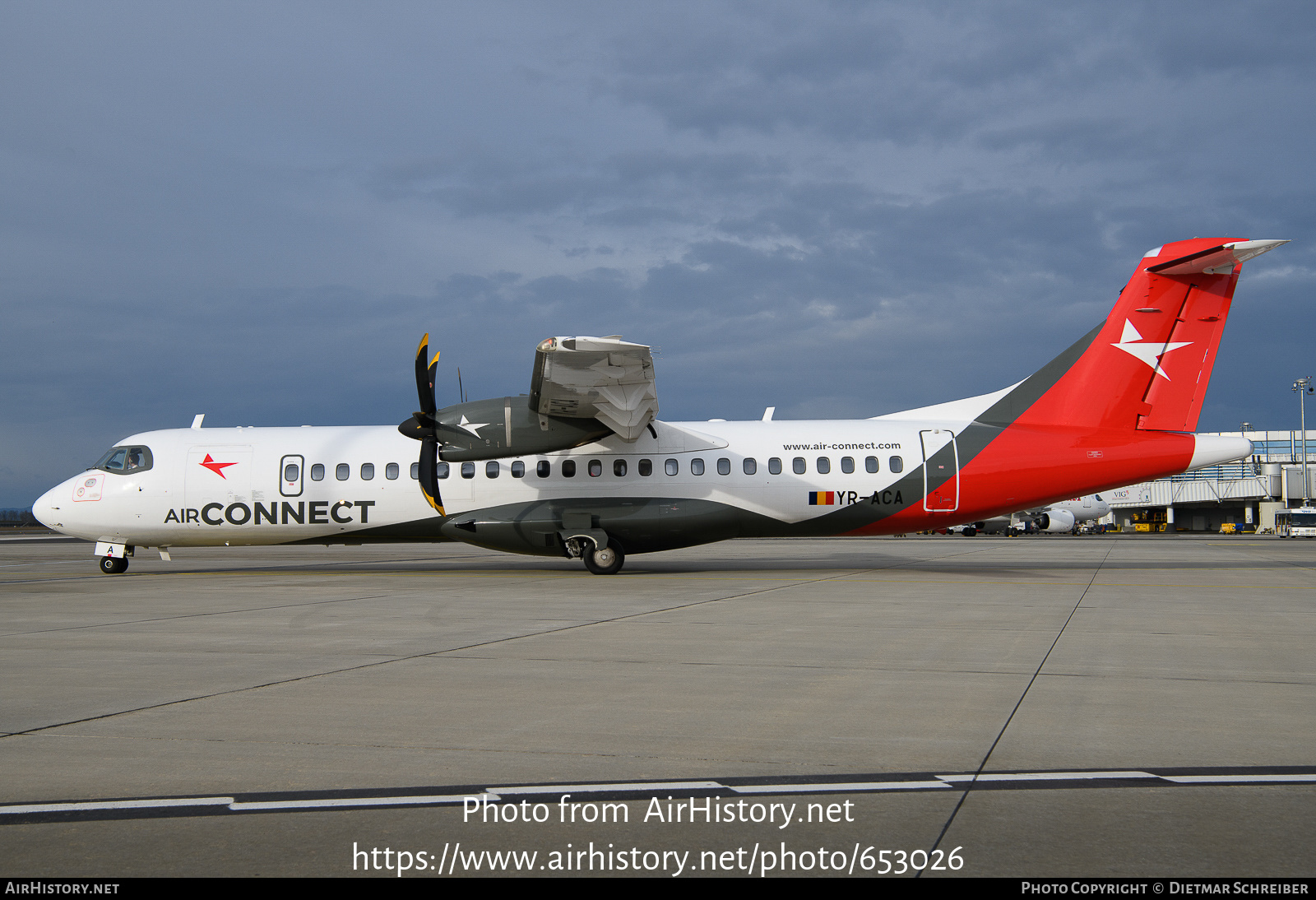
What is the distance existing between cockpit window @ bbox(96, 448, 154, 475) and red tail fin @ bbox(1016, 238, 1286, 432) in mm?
20827

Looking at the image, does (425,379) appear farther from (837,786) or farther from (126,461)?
(837,786)

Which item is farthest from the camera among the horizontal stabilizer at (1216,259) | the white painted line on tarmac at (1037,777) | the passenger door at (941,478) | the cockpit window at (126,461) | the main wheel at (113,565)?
the main wheel at (113,565)

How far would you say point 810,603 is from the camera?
43.3 feet

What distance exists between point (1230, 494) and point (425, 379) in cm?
8197

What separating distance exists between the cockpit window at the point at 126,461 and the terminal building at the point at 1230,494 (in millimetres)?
66229

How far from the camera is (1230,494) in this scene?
78500mm

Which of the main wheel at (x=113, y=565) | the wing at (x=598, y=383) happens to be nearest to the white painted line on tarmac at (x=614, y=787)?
the wing at (x=598, y=383)

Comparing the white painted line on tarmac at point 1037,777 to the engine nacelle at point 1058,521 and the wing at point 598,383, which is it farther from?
the engine nacelle at point 1058,521

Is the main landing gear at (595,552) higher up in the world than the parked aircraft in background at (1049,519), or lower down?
higher up

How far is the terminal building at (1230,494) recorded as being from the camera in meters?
70.1

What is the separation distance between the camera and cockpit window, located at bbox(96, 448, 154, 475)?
20750 mm

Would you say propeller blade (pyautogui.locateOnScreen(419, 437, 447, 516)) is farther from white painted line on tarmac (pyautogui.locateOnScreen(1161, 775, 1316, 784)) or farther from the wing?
white painted line on tarmac (pyautogui.locateOnScreen(1161, 775, 1316, 784))
